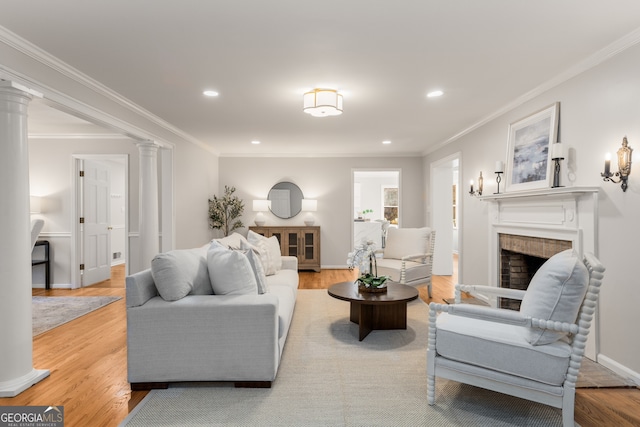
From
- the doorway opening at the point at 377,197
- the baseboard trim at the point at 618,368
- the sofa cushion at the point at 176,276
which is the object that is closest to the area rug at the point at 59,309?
the sofa cushion at the point at 176,276

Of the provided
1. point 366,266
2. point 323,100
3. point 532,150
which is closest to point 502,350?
point 366,266

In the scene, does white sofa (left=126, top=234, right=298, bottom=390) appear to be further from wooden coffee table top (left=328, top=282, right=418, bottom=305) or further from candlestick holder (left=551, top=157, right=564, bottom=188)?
candlestick holder (left=551, top=157, right=564, bottom=188)

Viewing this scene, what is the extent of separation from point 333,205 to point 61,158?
4648 mm

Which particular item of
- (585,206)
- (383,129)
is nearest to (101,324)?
(383,129)

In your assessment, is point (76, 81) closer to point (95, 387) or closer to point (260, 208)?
point (95, 387)

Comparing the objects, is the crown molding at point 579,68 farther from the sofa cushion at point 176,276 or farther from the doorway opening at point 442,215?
the sofa cushion at point 176,276

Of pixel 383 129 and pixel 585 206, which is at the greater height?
pixel 383 129

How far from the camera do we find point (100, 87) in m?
3.32

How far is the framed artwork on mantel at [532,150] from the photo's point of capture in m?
3.25

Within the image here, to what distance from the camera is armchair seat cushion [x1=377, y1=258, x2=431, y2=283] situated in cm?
461

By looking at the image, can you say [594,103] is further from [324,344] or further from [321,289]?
[321,289]

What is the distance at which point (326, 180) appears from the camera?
7.29 m

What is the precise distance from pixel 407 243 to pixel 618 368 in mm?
2833

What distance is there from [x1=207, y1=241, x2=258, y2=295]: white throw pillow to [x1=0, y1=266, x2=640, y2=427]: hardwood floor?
2.68 ft
